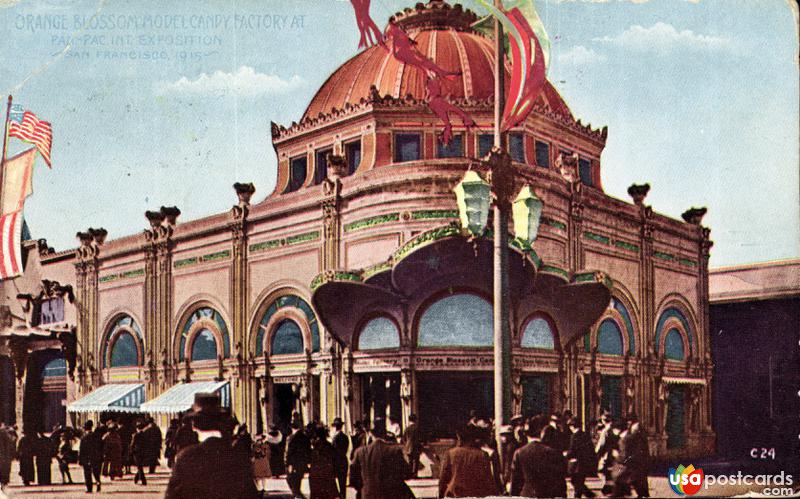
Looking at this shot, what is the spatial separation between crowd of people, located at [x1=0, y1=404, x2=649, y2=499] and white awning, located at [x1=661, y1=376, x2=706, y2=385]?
157 centimetres

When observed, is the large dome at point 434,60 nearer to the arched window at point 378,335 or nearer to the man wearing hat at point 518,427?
the arched window at point 378,335

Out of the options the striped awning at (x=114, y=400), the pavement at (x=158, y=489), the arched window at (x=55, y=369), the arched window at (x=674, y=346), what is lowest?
the pavement at (x=158, y=489)

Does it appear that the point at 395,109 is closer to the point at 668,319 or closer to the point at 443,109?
the point at 443,109

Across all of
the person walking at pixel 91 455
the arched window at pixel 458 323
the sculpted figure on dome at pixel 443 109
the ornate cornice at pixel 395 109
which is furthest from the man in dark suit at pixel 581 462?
the person walking at pixel 91 455

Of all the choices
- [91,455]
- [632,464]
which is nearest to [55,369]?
[91,455]

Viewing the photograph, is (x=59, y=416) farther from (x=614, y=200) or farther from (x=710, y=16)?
(x=710, y=16)

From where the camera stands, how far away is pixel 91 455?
12758 mm

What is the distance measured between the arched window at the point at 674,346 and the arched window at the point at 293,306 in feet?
17.8

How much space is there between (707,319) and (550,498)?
20.2 feet

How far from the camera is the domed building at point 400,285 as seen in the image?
41.0 ft

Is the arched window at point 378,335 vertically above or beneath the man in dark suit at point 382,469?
above

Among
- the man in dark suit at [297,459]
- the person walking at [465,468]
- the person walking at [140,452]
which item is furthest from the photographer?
the person walking at [140,452]

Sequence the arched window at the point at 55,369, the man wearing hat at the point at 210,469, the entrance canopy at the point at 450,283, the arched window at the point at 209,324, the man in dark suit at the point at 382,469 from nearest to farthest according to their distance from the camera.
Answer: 1. the man wearing hat at the point at 210,469
2. the man in dark suit at the point at 382,469
3. the entrance canopy at the point at 450,283
4. the arched window at the point at 209,324
5. the arched window at the point at 55,369

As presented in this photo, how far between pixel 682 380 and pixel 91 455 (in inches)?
346
